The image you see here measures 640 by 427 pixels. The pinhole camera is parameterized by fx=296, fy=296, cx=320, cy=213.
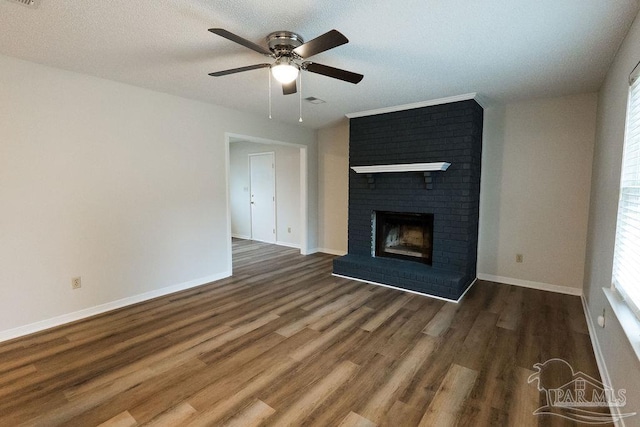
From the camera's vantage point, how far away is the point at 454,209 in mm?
3682

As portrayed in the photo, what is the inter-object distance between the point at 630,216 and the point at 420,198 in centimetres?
223

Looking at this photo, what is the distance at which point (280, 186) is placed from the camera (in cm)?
630

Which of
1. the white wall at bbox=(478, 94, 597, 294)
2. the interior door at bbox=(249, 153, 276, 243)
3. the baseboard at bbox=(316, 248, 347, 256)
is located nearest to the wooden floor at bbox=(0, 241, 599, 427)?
the white wall at bbox=(478, 94, 597, 294)

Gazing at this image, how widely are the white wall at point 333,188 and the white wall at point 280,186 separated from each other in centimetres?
55

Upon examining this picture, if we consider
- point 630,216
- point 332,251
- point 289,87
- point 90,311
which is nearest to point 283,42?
point 289,87

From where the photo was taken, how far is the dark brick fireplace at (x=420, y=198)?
3582 mm

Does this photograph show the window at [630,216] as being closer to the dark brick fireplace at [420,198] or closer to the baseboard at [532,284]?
the dark brick fireplace at [420,198]

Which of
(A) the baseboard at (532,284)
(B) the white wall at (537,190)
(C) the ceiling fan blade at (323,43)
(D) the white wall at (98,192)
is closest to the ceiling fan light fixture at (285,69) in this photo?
(C) the ceiling fan blade at (323,43)

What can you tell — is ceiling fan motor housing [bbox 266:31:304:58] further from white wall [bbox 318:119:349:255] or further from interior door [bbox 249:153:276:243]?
interior door [bbox 249:153:276:243]

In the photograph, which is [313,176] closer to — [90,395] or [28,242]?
[28,242]

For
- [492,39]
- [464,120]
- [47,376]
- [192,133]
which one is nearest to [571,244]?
[464,120]

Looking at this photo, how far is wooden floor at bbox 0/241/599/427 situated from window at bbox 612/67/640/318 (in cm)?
79

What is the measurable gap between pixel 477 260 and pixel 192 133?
419 centimetres

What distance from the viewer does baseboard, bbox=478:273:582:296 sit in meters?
3.59
